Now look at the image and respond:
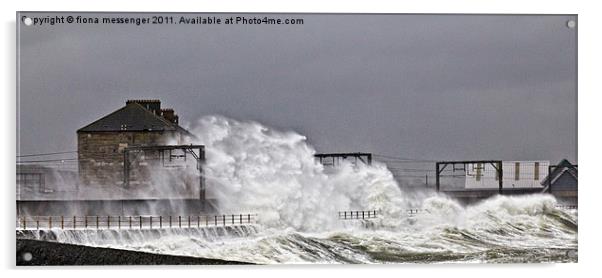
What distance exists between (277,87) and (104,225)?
1.50 m

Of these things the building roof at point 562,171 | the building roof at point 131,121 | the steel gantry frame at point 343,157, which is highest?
the building roof at point 131,121

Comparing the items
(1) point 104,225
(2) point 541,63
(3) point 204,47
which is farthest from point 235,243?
(2) point 541,63

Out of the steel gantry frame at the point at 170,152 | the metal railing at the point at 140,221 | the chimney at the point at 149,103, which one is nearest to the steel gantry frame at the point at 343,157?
the metal railing at the point at 140,221

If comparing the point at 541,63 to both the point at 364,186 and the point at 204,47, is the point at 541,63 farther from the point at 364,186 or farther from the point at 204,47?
the point at 204,47

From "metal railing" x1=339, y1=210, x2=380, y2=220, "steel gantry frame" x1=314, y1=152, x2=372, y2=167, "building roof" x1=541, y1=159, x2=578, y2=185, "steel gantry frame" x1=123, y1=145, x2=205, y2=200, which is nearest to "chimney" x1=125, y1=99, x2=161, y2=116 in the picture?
"steel gantry frame" x1=123, y1=145, x2=205, y2=200

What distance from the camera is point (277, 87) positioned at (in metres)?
7.36

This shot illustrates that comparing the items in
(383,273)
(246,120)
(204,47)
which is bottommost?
(383,273)

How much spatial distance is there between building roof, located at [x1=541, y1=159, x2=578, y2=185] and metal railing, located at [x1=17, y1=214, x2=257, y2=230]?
2.08 metres

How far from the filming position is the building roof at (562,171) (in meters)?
7.41

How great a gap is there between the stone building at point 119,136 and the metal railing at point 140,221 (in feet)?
0.83

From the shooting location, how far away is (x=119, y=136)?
7.35m

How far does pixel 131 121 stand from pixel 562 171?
9.79 ft

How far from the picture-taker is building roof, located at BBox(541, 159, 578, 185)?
292 inches

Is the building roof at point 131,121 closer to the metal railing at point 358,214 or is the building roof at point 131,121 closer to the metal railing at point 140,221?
the metal railing at point 140,221
